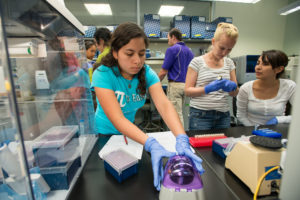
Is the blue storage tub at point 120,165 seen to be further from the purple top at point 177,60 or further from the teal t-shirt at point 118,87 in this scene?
the purple top at point 177,60

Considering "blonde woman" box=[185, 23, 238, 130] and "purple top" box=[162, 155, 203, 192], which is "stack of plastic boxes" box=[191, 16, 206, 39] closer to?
"blonde woman" box=[185, 23, 238, 130]

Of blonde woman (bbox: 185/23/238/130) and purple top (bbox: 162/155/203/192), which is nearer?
purple top (bbox: 162/155/203/192)

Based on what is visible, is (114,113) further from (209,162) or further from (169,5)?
(169,5)

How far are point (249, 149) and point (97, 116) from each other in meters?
0.89

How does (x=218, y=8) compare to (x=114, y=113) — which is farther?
(x=218, y=8)

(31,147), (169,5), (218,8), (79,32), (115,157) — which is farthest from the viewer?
(218,8)

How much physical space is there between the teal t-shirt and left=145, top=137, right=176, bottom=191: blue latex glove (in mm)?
369

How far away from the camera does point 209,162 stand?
0.74 meters

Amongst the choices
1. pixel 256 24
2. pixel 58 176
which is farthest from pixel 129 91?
pixel 256 24

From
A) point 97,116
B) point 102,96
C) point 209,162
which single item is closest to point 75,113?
point 97,116

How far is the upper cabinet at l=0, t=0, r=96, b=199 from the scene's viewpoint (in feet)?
1.21

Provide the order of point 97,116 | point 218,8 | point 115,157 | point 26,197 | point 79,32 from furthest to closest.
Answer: point 218,8 < point 97,116 < point 79,32 < point 115,157 < point 26,197

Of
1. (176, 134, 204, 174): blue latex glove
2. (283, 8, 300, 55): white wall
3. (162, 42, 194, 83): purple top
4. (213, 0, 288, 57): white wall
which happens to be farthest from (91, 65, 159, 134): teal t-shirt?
(283, 8, 300, 55): white wall

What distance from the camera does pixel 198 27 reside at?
3.07 m
